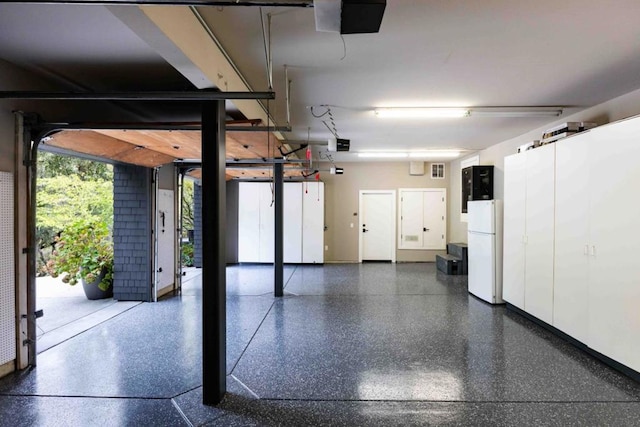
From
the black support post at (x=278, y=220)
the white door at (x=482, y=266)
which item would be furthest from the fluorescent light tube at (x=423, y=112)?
Result: the white door at (x=482, y=266)

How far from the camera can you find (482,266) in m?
5.33

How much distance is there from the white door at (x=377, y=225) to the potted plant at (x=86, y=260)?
588 centimetres

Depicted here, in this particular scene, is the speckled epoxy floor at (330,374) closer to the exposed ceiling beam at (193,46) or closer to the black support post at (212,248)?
the black support post at (212,248)

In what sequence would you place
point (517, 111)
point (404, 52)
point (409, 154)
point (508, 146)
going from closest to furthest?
point (404, 52), point (517, 111), point (508, 146), point (409, 154)

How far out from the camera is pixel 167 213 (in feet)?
18.6

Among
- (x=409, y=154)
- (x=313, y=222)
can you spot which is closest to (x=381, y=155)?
(x=409, y=154)

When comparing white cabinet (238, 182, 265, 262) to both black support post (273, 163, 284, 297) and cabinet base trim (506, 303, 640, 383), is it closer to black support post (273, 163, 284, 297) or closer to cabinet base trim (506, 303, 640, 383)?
black support post (273, 163, 284, 297)

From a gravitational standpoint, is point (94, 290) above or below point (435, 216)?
below

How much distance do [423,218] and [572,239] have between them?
215 inches

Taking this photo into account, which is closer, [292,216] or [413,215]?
[292,216]

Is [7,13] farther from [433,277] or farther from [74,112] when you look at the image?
[433,277]

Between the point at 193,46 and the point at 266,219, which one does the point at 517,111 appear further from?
the point at 266,219

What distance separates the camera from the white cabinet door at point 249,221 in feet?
28.0

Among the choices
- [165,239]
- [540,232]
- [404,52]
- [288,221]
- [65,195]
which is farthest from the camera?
[288,221]
